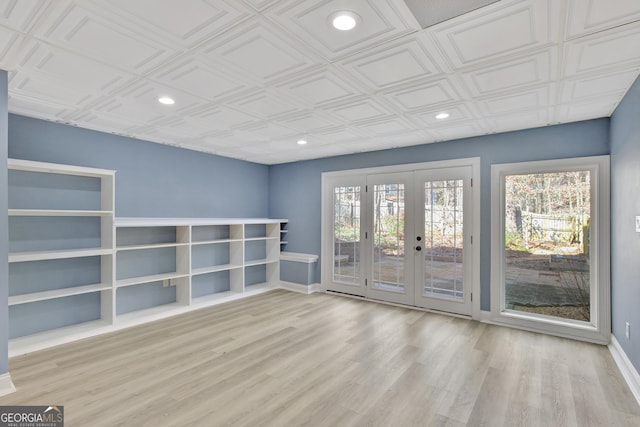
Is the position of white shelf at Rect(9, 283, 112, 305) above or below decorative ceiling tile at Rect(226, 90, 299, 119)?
below

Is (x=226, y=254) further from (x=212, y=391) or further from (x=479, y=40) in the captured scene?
(x=479, y=40)

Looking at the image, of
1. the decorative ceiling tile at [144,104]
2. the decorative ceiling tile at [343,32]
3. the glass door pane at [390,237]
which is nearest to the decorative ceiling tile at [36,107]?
the decorative ceiling tile at [144,104]

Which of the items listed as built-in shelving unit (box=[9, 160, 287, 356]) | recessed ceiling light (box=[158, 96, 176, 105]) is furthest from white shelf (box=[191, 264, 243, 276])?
recessed ceiling light (box=[158, 96, 176, 105])

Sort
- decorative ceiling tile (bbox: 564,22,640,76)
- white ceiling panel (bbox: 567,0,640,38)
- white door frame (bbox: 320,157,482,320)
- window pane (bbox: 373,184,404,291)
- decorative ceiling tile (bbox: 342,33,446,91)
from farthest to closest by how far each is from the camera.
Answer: window pane (bbox: 373,184,404,291) → white door frame (bbox: 320,157,482,320) → decorative ceiling tile (bbox: 342,33,446,91) → decorative ceiling tile (bbox: 564,22,640,76) → white ceiling panel (bbox: 567,0,640,38)

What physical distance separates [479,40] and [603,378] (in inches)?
122

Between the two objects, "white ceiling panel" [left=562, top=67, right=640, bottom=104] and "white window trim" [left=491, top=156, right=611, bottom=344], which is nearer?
"white ceiling panel" [left=562, top=67, right=640, bottom=104]

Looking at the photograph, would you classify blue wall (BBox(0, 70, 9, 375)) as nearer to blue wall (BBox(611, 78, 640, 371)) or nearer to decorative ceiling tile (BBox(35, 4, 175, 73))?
decorative ceiling tile (BBox(35, 4, 175, 73))

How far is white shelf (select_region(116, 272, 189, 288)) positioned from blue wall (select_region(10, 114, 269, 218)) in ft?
2.94

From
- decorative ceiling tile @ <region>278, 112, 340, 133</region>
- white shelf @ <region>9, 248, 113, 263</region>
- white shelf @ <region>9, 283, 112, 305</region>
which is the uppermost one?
decorative ceiling tile @ <region>278, 112, 340, 133</region>

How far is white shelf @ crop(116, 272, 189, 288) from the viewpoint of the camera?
413 cm

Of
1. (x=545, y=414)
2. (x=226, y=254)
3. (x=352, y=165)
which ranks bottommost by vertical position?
(x=545, y=414)

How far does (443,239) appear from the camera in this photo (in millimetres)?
4723

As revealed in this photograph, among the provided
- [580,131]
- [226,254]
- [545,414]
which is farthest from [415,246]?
[226,254]

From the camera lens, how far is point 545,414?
7.65 ft
